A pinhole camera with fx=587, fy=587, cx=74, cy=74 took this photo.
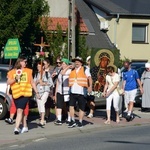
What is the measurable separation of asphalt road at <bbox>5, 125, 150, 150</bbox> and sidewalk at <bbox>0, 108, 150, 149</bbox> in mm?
164

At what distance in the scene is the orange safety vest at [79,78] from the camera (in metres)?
15.1

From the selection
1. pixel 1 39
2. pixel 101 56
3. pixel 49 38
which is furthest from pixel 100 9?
pixel 101 56

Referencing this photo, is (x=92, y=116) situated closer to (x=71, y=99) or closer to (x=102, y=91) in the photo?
(x=102, y=91)

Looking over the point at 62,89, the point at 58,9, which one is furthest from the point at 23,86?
the point at 58,9

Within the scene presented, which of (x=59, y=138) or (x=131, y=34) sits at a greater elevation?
(x=131, y=34)

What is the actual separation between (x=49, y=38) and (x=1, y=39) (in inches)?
205

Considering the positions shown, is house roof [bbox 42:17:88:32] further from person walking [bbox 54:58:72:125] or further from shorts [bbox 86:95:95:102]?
person walking [bbox 54:58:72:125]

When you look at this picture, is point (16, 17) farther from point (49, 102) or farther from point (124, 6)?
point (124, 6)

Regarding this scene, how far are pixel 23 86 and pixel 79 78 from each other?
189cm

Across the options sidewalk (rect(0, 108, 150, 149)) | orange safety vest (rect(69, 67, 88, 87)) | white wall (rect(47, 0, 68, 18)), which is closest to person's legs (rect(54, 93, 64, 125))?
sidewalk (rect(0, 108, 150, 149))

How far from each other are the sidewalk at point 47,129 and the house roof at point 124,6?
22.8 metres

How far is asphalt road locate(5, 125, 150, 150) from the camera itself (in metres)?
12.5

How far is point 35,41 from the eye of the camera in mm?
28312

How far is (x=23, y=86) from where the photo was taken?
13.8m
